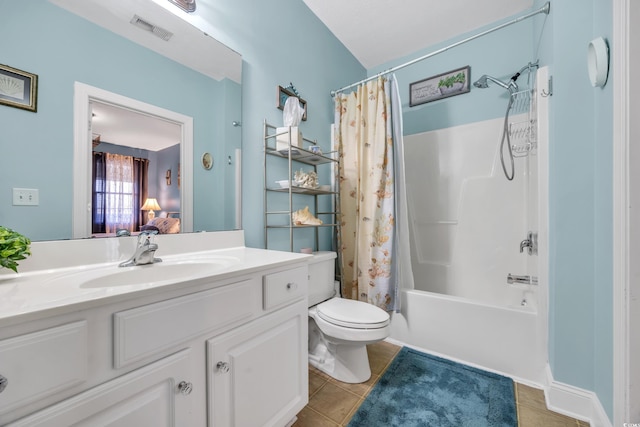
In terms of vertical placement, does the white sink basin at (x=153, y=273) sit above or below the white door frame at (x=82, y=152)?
below

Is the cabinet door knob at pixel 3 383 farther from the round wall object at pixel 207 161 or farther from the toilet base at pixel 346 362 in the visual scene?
the toilet base at pixel 346 362

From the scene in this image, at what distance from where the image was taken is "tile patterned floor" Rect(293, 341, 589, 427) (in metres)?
1.22

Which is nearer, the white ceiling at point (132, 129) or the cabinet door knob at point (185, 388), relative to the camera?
the cabinet door knob at point (185, 388)

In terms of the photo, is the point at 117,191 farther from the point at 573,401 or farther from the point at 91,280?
the point at 573,401

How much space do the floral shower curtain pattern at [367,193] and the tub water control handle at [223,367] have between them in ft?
4.18

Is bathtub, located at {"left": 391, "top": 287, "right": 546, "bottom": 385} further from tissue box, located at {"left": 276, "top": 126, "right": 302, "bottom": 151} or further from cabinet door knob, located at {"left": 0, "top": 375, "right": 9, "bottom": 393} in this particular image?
cabinet door knob, located at {"left": 0, "top": 375, "right": 9, "bottom": 393}

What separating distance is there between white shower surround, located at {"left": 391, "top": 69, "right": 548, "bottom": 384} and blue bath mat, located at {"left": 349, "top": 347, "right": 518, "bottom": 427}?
0.45 feet

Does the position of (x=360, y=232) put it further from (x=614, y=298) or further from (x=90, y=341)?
(x=90, y=341)

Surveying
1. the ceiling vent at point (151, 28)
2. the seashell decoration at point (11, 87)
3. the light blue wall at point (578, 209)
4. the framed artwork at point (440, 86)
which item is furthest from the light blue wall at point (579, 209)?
the seashell decoration at point (11, 87)

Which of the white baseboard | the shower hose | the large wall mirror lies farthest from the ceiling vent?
the white baseboard

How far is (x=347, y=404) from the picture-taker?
1.34m

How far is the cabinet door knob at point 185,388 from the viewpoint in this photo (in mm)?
737

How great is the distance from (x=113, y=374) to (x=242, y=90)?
1486mm

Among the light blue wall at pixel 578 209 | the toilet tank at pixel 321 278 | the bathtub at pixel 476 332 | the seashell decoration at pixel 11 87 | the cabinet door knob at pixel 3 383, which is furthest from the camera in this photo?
the toilet tank at pixel 321 278
